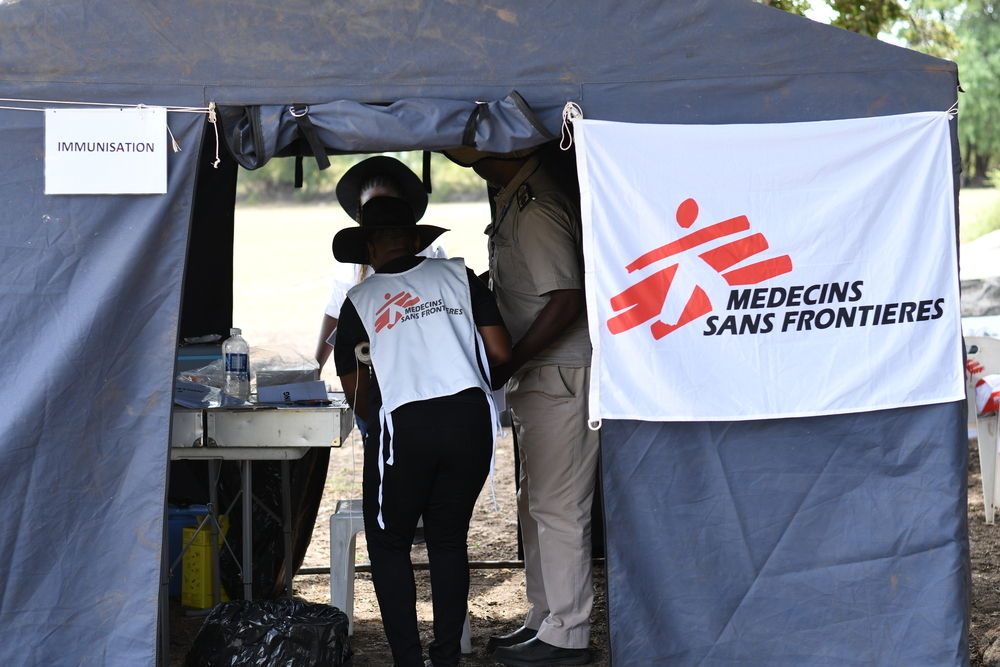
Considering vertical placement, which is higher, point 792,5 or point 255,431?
point 792,5

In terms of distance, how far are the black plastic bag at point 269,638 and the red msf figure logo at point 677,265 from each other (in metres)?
1.38

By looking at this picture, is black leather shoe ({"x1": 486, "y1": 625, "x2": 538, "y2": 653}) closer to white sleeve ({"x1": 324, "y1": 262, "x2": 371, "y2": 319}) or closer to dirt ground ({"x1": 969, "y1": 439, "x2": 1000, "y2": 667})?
dirt ground ({"x1": 969, "y1": 439, "x2": 1000, "y2": 667})

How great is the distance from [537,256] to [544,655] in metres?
1.35

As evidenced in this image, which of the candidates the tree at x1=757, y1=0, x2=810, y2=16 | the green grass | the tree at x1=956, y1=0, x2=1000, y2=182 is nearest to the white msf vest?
the tree at x1=757, y1=0, x2=810, y2=16

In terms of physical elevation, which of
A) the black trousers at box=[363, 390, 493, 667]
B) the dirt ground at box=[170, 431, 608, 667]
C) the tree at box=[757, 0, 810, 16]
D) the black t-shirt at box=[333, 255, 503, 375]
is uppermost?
the tree at box=[757, 0, 810, 16]

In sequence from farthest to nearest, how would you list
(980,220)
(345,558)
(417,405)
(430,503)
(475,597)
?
1. (980,220)
2. (475,597)
3. (345,558)
4. (430,503)
5. (417,405)

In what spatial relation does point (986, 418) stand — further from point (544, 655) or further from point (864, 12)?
point (544, 655)

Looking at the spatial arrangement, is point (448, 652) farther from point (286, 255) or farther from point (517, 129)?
point (286, 255)

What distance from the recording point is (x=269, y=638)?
373 cm

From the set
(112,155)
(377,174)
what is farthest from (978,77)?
(112,155)

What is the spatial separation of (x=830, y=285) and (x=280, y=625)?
203cm

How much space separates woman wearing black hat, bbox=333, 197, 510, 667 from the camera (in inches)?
136

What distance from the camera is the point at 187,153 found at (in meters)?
3.38

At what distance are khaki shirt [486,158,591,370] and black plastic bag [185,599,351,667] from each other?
1.08 metres
